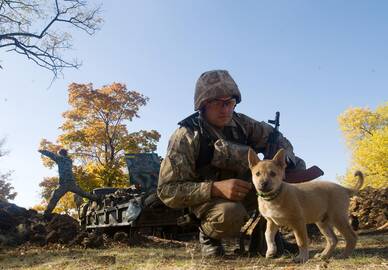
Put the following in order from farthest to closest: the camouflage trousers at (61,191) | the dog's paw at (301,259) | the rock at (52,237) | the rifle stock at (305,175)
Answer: the camouflage trousers at (61,191) < the rock at (52,237) < the rifle stock at (305,175) < the dog's paw at (301,259)

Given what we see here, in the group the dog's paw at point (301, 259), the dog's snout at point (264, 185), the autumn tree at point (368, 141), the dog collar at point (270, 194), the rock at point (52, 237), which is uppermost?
the autumn tree at point (368, 141)

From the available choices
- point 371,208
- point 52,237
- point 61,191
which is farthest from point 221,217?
point 61,191

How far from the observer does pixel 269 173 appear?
4352mm

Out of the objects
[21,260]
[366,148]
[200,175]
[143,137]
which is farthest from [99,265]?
[366,148]

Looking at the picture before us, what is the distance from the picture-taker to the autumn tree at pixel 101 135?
3016 centimetres

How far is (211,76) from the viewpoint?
5.34 m

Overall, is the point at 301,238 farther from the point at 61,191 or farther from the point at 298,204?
the point at 61,191

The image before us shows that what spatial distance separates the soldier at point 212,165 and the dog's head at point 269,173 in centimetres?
29

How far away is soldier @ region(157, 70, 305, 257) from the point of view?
15.7 feet

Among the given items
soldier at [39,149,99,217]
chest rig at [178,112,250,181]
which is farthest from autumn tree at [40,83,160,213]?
chest rig at [178,112,250,181]

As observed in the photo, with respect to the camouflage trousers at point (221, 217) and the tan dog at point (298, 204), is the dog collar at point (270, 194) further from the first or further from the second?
the camouflage trousers at point (221, 217)

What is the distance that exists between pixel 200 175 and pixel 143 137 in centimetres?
2688

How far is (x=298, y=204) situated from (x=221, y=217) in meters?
0.88

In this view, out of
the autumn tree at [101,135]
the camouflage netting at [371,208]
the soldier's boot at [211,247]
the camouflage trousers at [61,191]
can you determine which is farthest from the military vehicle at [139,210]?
the autumn tree at [101,135]
